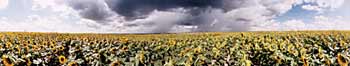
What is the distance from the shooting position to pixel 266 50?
7070mm

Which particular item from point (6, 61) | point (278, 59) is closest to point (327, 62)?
point (278, 59)

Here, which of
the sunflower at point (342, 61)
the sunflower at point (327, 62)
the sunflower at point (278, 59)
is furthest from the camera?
the sunflower at point (278, 59)

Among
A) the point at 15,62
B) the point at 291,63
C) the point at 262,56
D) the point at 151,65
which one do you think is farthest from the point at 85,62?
the point at 262,56

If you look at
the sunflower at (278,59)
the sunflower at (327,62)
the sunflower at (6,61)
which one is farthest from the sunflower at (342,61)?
the sunflower at (6,61)

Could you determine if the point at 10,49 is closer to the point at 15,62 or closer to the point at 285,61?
the point at 15,62

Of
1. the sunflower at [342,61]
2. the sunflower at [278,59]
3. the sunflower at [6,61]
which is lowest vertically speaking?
the sunflower at [278,59]

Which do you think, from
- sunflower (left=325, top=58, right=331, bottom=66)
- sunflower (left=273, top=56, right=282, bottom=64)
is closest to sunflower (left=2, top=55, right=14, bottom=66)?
sunflower (left=273, top=56, right=282, bottom=64)

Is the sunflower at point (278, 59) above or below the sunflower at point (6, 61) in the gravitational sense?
below

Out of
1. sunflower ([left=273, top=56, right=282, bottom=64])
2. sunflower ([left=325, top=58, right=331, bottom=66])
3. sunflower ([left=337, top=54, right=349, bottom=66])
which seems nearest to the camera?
sunflower ([left=337, top=54, right=349, bottom=66])

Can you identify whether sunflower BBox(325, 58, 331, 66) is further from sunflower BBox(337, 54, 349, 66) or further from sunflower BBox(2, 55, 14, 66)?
sunflower BBox(2, 55, 14, 66)

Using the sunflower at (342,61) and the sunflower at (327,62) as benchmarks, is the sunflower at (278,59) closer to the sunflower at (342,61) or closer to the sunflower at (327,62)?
the sunflower at (327,62)

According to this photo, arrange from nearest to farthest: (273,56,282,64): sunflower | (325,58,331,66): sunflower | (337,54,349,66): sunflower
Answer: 1. (337,54,349,66): sunflower
2. (325,58,331,66): sunflower
3. (273,56,282,64): sunflower

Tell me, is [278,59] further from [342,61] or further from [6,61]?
[6,61]

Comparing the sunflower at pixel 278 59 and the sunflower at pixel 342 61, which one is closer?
the sunflower at pixel 342 61
